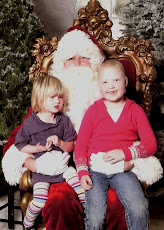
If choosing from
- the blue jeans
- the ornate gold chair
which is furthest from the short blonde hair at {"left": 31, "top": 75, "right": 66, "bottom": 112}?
the blue jeans

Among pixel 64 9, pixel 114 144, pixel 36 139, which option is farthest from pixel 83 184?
pixel 64 9

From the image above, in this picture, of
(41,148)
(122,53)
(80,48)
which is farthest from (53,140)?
(122,53)

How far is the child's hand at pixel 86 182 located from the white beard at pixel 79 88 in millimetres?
659

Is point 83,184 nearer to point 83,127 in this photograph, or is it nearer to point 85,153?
point 85,153

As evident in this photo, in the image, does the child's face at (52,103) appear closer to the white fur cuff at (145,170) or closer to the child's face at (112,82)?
the child's face at (112,82)

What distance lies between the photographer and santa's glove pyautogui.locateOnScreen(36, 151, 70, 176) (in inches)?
81.2

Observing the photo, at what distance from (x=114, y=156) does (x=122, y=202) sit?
30 centimetres

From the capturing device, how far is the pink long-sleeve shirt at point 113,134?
2.06 metres

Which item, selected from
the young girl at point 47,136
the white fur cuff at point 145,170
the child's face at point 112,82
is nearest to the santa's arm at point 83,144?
→ the young girl at point 47,136

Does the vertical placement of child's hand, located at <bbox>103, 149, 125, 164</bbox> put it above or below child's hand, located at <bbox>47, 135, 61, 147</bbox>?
below

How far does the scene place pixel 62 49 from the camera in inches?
100

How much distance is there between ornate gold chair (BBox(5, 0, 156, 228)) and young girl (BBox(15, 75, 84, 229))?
0.58 meters

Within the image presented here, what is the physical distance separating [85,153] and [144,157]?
16.1 inches

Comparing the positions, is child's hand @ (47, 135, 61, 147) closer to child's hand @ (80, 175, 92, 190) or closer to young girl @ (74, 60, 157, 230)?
young girl @ (74, 60, 157, 230)
